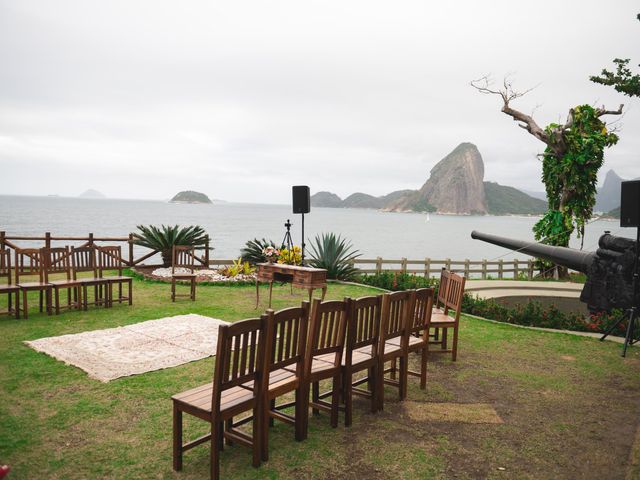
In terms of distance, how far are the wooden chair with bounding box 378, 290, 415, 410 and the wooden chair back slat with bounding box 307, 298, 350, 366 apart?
0.45 metres

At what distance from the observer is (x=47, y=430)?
3.60 metres

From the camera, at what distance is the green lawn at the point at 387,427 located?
3.18 m

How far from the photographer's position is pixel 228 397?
124 inches

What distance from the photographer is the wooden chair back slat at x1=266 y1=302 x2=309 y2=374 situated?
10.1 ft

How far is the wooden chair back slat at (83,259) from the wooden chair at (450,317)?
582cm

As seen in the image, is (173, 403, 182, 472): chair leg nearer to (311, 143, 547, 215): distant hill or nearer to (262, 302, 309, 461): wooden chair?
(262, 302, 309, 461): wooden chair

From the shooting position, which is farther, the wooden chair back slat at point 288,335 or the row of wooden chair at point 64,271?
the row of wooden chair at point 64,271

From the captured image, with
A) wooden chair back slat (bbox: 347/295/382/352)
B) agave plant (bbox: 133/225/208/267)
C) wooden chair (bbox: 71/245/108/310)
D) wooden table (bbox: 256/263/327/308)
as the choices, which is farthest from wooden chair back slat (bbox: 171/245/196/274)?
wooden chair back slat (bbox: 347/295/382/352)

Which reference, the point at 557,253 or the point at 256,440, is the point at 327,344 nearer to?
the point at 256,440

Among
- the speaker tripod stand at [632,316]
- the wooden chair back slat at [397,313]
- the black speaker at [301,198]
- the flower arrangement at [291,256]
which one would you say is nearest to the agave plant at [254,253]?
the flower arrangement at [291,256]

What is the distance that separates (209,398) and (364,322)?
1.41m

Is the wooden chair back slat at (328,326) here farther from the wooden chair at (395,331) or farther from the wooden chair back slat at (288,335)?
the wooden chair at (395,331)

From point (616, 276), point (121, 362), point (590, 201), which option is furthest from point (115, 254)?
point (590, 201)

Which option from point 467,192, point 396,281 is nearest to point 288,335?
point 396,281
